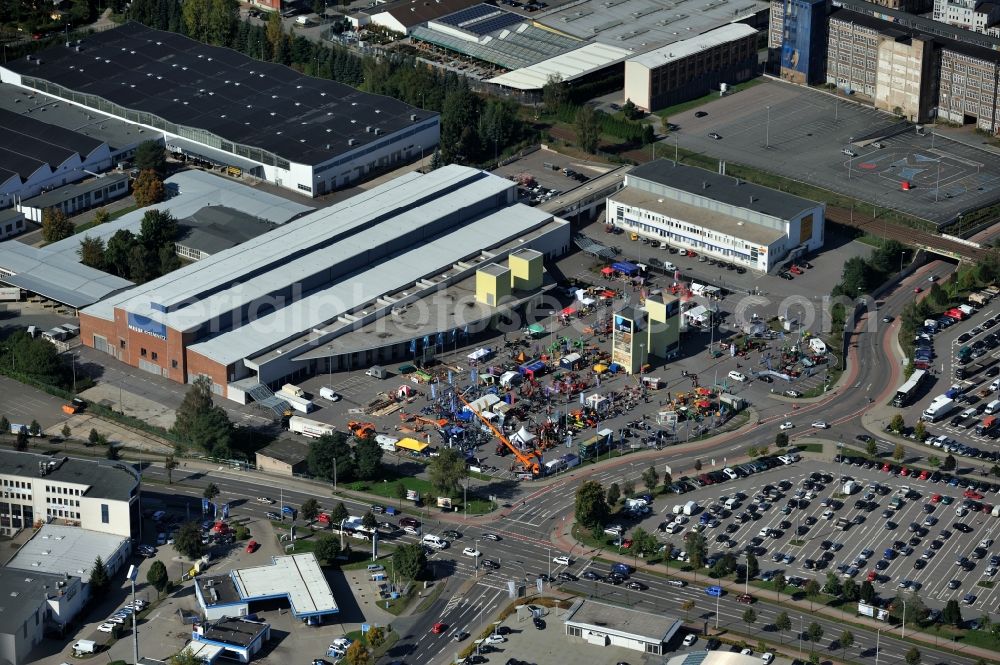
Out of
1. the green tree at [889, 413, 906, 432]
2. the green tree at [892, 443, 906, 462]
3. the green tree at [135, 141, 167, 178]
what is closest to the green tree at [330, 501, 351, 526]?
the green tree at [892, 443, 906, 462]

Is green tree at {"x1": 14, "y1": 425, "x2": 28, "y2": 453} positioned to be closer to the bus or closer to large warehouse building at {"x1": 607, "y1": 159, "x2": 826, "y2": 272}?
large warehouse building at {"x1": 607, "y1": 159, "x2": 826, "y2": 272}

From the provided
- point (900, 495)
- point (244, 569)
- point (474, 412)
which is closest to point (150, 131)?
point (474, 412)

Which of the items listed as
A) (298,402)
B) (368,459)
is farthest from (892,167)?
(368,459)

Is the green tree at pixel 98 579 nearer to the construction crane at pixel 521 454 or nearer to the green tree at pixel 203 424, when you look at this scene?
the green tree at pixel 203 424

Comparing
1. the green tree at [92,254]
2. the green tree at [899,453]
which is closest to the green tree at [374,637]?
the green tree at [899,453]

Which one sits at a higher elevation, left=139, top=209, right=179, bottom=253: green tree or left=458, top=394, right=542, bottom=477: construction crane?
left=139, top=209, right=179, bottom=253: green tree
